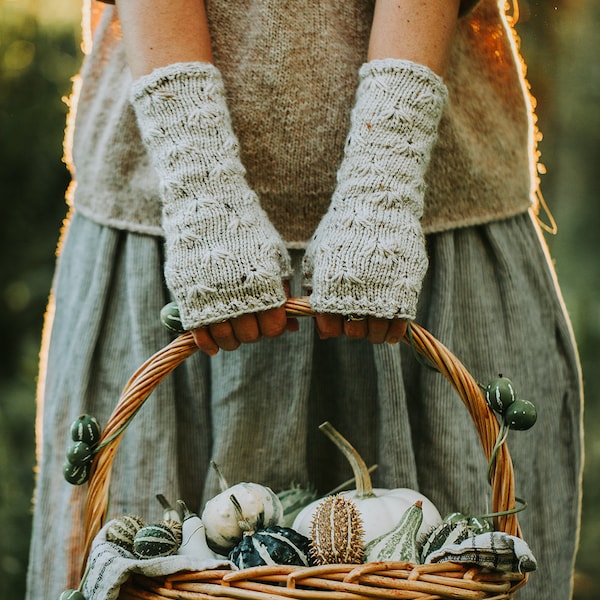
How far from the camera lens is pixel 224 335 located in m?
0.66

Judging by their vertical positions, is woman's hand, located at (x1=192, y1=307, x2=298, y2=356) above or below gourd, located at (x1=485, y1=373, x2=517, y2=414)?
above

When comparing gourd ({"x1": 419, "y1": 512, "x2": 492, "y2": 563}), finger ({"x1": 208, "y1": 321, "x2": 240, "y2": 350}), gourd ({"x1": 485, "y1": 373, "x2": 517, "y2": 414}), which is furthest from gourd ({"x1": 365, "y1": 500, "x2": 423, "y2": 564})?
finger ({"x1": 208, "y1": 321, "x2": 240, "y2": 350})

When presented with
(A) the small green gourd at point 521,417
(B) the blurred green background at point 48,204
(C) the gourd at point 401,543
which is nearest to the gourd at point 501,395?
(A) the small green gourd at point 521,417

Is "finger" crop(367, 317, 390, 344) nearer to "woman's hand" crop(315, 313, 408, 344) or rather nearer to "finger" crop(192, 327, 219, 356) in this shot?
"woman's hand" crop(315, 313, 408, 344)

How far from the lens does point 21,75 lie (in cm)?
207

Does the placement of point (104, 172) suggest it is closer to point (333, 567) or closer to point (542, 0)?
point (333, 567)

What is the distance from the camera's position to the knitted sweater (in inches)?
29.4

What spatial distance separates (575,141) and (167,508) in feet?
5.68

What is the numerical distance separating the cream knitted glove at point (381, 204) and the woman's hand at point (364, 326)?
16mm

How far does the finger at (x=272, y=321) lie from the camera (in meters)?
0.66

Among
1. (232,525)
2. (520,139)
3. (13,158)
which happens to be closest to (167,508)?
(232,525)

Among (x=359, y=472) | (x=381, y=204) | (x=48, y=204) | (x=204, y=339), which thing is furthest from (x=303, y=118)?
(x=48, y=204)

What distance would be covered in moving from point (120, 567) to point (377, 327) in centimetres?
30

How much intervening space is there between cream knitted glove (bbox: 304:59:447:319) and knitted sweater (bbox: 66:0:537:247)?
0.07m
